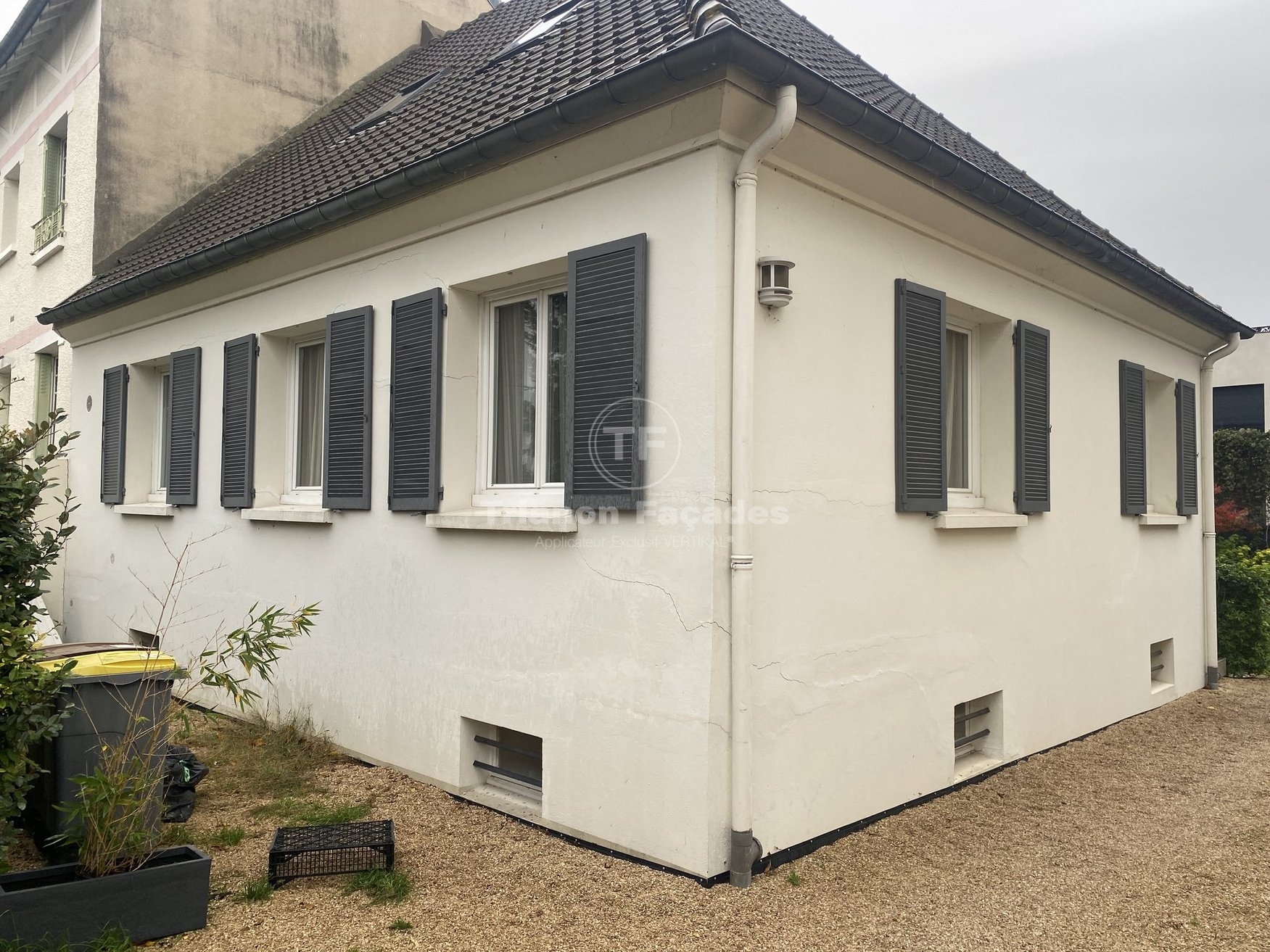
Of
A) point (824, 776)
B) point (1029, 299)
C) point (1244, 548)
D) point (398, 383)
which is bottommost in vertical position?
point (824, 776)

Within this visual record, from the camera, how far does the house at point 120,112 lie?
10.5 m

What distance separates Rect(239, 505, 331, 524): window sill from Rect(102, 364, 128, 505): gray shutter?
2696mm

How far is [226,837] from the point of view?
193 inches

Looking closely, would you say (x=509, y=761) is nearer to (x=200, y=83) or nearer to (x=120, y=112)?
(x=120, y=112)

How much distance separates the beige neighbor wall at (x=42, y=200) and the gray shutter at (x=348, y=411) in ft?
15.5

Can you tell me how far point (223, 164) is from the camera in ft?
37.6

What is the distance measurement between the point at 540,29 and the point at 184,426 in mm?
4739

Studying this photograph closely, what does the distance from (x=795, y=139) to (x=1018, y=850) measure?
155 inches

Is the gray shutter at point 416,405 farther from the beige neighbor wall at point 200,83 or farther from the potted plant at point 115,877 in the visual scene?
the beige neighbor wall at point 200,83

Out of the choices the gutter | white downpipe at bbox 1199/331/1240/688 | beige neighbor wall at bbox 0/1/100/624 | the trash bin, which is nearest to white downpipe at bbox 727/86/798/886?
the gutter

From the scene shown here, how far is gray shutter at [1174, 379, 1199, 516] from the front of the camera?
371 inches

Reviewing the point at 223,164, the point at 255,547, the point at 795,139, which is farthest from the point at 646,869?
the point at 223,164

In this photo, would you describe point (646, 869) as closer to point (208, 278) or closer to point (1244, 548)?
point (208, 278)

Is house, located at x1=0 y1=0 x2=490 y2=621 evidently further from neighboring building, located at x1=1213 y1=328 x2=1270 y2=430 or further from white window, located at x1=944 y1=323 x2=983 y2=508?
neighboring building, located at x1=1213 y1=328 x2=1270 y2=430
